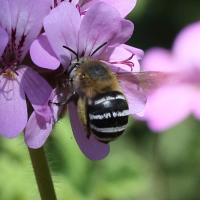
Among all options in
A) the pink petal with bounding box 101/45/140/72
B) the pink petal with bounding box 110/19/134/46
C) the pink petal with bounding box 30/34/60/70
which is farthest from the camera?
the pink petal with bounding box 101/45/140/72

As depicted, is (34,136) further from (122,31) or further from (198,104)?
(198,104)

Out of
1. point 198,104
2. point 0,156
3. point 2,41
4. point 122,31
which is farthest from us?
point 198,104

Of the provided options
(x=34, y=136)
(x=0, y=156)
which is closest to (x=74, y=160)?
(x=0, y=156)

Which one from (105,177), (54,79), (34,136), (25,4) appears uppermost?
(25,4)

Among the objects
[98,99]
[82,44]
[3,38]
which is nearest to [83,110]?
[98,99]

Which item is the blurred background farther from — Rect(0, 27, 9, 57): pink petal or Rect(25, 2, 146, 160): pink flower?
Rect(0, 27, 9, 57): pink petal

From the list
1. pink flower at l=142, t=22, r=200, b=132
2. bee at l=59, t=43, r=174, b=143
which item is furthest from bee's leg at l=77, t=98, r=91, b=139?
pink flower at l=142, t=22, r=200, b=132
